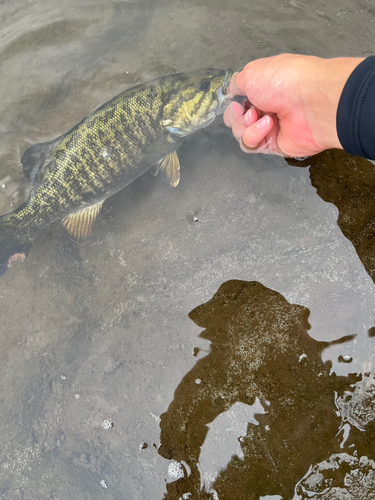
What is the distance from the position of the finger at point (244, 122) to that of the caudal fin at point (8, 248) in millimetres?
1872

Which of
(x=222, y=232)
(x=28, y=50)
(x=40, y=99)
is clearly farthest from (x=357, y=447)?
(x=28, y=50)

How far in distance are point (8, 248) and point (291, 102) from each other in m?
2.34

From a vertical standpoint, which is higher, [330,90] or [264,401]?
[330,90]

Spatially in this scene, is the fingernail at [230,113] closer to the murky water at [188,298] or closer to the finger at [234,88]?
the finger at [234,88]

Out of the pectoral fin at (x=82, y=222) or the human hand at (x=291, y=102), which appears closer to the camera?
the human hand at (x=291, y=102)

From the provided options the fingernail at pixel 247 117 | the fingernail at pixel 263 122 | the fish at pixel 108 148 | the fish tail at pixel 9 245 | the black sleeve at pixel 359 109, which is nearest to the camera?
the black sleeve at pixel 359 109

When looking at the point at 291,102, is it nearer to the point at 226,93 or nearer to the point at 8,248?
the point at 226,93

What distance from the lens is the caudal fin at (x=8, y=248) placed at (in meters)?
2.59

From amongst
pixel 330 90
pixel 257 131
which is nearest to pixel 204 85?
pixel 257 131

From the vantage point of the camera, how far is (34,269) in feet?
9.12

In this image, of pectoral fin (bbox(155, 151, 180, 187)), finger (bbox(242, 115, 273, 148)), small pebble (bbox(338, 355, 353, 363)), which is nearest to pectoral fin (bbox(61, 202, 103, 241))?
pectoral fin (bbox(155, 151, 180, 187))

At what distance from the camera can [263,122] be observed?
220 centimetres

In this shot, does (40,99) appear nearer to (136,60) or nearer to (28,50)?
(28,50)

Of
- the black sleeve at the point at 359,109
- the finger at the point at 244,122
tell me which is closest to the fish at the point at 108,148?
the finger at the point at 244,122
